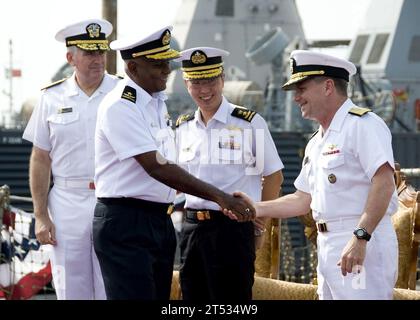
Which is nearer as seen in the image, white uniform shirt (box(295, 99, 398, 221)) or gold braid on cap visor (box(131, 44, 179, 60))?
white uniform shirt (box(295, 99, 398, 221))

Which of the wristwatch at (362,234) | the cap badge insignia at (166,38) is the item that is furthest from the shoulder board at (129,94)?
the wristwatch at (362,234)

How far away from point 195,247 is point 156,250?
0.83 m

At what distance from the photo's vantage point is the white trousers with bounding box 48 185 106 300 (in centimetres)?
705

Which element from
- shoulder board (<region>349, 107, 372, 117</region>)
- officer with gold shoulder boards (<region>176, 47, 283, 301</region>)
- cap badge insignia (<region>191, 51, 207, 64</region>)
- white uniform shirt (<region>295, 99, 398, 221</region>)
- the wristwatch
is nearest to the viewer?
the wristwatch

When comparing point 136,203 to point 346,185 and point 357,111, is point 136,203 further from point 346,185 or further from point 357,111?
point 357,111

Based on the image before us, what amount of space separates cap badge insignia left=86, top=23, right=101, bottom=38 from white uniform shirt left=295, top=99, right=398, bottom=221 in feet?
5.93

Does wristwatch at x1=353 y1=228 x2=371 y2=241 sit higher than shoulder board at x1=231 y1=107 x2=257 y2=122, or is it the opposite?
shoulder board at x1=231 y1=107 x2=257 y2=122

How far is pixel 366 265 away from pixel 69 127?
6.82 feet

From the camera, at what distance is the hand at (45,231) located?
7.06 m

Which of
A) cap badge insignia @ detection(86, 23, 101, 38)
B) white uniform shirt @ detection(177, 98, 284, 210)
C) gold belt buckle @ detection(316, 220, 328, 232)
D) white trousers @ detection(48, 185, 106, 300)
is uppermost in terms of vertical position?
cap badge insignia @ detection(86, 23, 101, 38)

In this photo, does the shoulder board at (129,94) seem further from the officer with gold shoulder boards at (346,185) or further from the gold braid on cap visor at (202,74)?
the gold braid on cap visor at (202,74)

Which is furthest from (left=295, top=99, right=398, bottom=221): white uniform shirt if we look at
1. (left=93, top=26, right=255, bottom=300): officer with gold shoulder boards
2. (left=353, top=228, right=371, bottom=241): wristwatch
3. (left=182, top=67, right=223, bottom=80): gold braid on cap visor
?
(left=182, top=67, right=223, bottom=80): gold braid on cap visor

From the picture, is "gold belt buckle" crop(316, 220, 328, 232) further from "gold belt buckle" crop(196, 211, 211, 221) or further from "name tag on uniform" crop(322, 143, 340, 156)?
"gold belt buckle" crop(196, 211, 211, 221)
